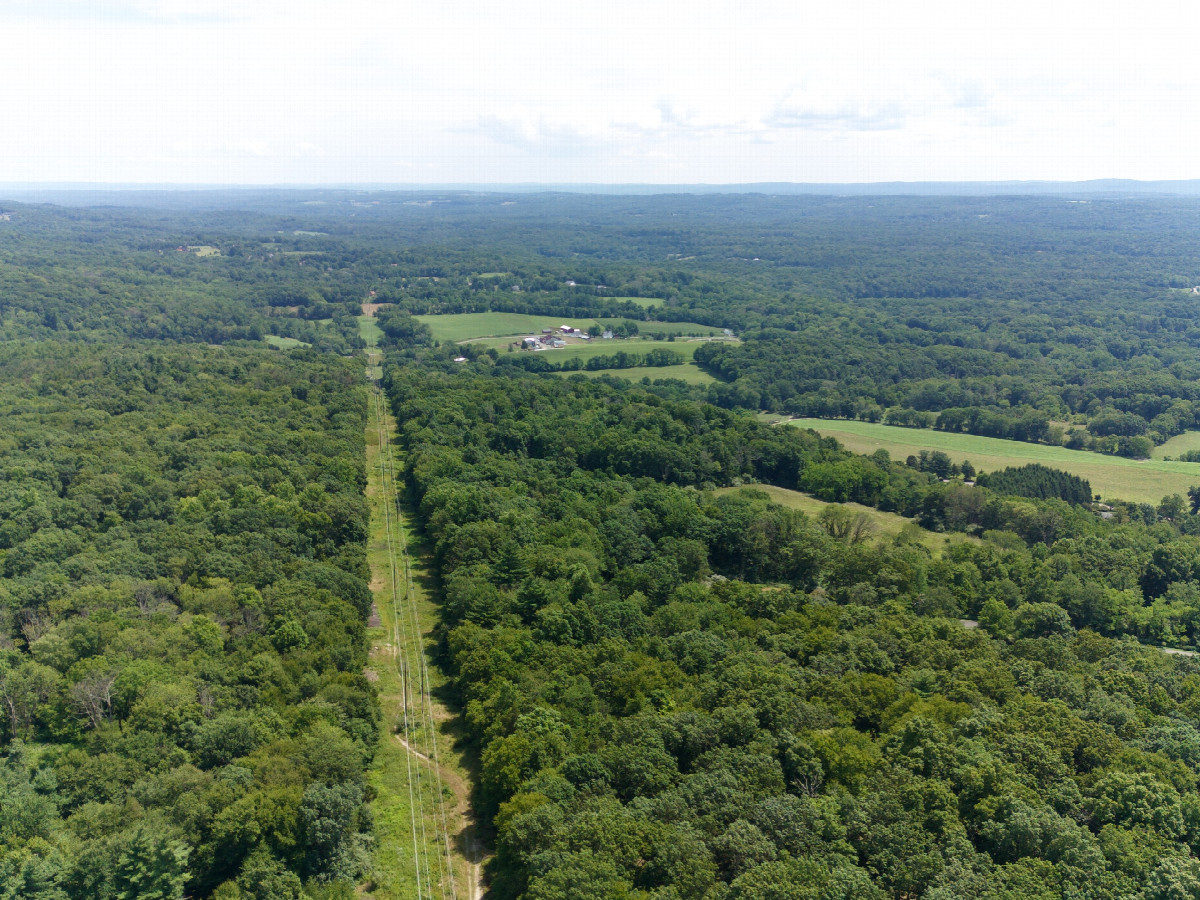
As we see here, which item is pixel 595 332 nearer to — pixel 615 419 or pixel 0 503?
→ pixel 615 419

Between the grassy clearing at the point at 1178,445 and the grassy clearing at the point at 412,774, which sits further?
the grassy clearing at the point at 1178,445

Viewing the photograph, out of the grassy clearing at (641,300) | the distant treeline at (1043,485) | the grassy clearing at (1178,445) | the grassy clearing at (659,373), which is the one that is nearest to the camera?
the distant treeline at (1043,485)

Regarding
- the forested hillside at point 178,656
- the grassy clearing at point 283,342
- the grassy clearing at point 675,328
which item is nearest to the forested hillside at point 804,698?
the forested hillside at point 178,656

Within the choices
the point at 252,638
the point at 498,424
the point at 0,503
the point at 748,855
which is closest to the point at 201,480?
the point at 0,503

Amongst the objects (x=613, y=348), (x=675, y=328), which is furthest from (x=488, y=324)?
(x=675, y=328)

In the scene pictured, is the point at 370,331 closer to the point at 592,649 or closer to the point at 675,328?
the point at 675,328

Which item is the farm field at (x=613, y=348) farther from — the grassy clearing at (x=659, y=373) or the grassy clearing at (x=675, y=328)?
the grassy clearing at (x=675, y=328)

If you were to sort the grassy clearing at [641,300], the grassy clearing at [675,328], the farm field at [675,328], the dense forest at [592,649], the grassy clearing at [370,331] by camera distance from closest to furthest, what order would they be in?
the dense forest at [592,649] → the grassy clearing at [370,331] → the grassy clearing at [675,328] → the farm field at [675,328] → the grassy clearing at [641,300]
